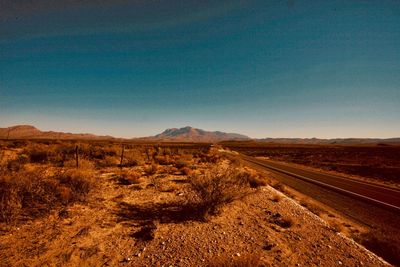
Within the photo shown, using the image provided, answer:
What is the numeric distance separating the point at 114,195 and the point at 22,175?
3496 millimetres

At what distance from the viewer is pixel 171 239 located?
595 centimetres

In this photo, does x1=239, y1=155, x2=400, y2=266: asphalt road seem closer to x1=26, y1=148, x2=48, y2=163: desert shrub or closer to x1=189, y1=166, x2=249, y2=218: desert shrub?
x1=189, y1=166, x2=249, y2=218: desert shrub

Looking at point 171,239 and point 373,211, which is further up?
point 171,239

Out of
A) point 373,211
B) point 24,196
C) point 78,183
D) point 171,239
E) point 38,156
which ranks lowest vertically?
point 373,211

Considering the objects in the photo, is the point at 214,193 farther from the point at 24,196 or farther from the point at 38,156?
the point at 38,156

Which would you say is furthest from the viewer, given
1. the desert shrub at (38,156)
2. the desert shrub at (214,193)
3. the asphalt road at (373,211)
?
the desert shrub at (38,156)

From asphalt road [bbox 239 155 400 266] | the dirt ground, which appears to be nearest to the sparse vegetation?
the dirt ground

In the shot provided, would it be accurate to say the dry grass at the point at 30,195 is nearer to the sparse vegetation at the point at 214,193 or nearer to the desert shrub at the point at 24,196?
the desert shrub at the point at 24,196

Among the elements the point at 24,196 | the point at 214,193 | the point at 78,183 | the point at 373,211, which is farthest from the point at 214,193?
the point at 373,211

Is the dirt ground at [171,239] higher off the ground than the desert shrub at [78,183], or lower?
lower

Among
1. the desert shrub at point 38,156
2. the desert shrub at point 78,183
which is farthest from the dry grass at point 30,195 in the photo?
the desert shrub at point 38,156

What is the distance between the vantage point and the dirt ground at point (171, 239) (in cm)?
497

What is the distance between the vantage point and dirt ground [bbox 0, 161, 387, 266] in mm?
4969

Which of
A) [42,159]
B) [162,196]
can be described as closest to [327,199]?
[162,196]
